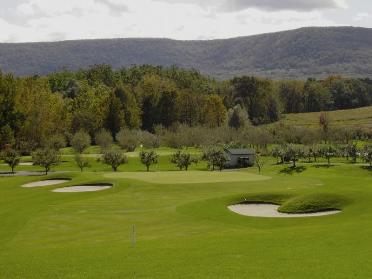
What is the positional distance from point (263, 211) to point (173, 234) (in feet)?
34.9

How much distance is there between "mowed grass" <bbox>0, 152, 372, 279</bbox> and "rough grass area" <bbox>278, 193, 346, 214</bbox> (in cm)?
86

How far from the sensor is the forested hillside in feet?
389

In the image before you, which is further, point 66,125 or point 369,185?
point 66,125

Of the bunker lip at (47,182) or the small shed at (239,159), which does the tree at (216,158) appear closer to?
the small shed at (239,159)

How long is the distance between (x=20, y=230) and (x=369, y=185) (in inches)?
1339

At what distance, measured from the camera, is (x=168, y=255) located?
2359 centimetres

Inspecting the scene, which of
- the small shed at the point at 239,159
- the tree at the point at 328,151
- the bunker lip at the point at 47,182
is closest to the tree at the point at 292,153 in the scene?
the tree at the point at 328,151

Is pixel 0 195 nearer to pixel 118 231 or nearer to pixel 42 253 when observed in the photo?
pixel 118 231

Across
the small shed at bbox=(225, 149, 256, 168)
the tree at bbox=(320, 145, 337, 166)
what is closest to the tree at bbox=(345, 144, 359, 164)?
the tree at bbox=(320, 145, 337, 166)

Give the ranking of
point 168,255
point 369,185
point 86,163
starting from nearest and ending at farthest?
point 168,255
point 369,185
point 86,163

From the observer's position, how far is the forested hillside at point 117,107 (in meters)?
119

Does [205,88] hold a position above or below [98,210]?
above

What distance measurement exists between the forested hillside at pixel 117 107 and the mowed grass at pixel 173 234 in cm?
5707

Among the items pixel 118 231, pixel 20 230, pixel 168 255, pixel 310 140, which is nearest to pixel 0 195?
pixel 20 230
